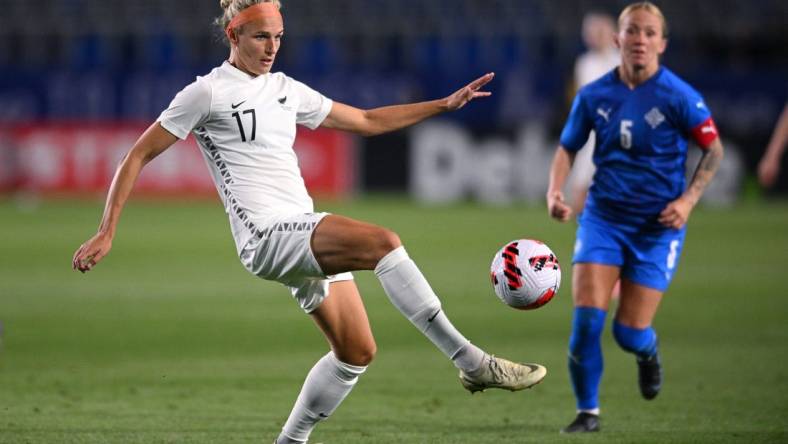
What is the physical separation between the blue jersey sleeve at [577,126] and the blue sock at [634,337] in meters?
1.07

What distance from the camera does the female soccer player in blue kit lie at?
723 centimetres

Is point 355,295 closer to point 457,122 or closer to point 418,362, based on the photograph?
point 418,362

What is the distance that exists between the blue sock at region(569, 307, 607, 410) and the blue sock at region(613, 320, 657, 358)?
0.76 feet

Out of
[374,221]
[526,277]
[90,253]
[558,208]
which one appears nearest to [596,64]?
[558,208]

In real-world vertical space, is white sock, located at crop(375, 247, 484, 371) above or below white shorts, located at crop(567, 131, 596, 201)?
above

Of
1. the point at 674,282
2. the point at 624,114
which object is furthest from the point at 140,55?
the point at 624,114

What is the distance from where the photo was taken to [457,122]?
2448 cm

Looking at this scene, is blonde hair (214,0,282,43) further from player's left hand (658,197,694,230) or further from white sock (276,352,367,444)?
player's left hand (658,197,694,230)

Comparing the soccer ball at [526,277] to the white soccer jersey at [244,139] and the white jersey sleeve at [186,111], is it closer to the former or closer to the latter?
the white soccer jersey at [244,139]

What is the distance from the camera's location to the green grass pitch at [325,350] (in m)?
7.32

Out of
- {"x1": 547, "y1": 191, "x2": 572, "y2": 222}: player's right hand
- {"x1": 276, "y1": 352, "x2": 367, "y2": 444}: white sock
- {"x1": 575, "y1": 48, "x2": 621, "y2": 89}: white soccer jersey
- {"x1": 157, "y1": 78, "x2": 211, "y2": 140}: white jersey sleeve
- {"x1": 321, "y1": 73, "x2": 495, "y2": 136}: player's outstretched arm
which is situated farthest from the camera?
{"x1": 575, "y1": 48, "x2": 621, "y2": 89}: white soccer jersey

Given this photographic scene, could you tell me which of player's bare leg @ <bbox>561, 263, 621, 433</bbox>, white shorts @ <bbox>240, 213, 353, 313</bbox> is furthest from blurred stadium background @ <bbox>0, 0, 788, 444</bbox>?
white shorts @ <bbox>240, 213, 353, 313</bbox>

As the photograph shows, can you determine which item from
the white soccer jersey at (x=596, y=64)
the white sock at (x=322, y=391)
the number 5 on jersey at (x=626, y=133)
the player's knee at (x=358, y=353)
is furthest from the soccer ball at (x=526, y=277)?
the white soccer jersey at (x=596, y=64)

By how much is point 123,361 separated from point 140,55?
1699cm
